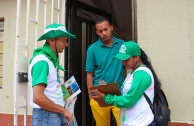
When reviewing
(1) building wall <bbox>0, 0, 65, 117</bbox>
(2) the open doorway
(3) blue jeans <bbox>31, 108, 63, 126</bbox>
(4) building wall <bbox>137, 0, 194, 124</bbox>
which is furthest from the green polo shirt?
(1) building wall <bbox>0, 0, 65, 117</bbox>

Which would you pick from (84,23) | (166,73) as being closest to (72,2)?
(84,23)

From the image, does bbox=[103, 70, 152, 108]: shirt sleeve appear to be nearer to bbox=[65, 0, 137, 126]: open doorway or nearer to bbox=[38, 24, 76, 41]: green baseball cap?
bbox=[38, 24, 76, 41]: green baseball cap

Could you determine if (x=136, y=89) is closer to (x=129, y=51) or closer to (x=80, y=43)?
(x=129, y=51)

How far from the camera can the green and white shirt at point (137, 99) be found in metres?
1.54

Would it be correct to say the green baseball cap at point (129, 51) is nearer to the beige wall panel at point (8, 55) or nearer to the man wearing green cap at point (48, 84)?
the man wearing green cap at point (48, 84)

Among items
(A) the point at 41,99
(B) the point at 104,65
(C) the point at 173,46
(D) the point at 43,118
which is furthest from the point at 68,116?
(C) the point at 173,46

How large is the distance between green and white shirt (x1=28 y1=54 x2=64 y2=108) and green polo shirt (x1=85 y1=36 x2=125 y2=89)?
88 cm

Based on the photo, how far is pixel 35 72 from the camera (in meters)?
1.56

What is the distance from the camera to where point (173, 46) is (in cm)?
251

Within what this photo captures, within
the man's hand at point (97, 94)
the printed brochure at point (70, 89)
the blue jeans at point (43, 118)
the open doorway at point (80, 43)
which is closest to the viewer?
the blue jeans at point (43, 118)

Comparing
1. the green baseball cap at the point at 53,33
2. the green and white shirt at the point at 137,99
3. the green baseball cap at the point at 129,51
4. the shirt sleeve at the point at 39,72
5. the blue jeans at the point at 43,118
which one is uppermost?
the green baseball cap at the point at 53,33

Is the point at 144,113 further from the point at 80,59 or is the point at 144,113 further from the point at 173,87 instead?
the point at 80,59

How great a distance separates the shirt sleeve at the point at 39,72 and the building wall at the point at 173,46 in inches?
58.1

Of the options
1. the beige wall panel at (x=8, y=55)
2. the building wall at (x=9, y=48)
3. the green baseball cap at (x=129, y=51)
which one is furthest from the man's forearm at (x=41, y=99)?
the beige wall panel at (x=8, y=55)
